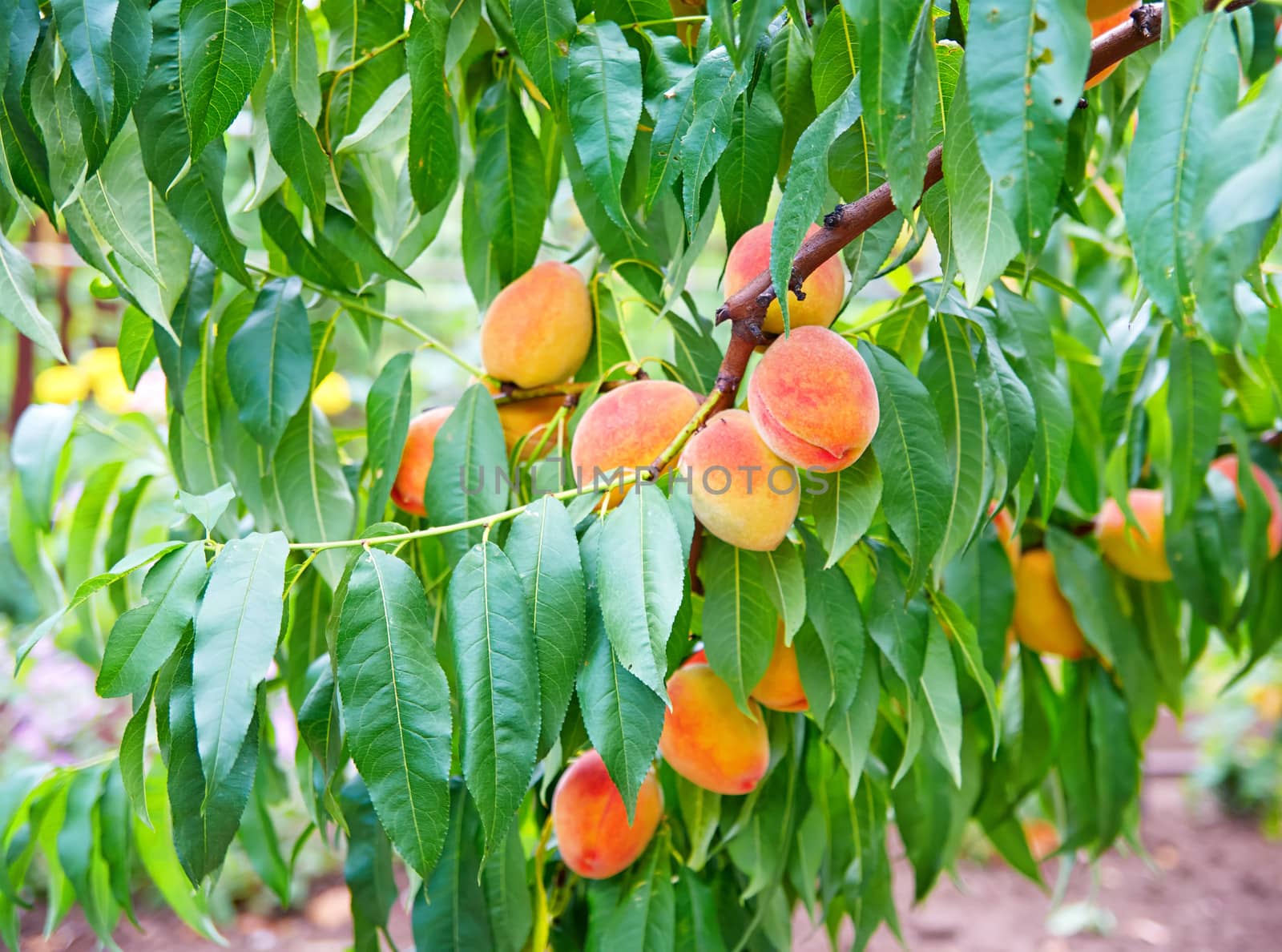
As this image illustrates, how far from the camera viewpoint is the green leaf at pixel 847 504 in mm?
564

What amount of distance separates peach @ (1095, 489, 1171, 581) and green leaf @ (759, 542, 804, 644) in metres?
0.41

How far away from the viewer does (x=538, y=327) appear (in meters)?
0.70

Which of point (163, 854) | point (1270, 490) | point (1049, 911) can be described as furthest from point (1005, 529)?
point (1049, 911)

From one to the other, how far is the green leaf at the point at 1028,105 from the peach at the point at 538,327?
411mm

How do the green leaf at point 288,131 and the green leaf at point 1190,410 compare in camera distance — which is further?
the green leaf at point 1190,410

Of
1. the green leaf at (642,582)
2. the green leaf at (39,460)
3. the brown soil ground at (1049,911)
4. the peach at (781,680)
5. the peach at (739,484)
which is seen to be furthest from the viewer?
the brown soil ground at (1049,911)

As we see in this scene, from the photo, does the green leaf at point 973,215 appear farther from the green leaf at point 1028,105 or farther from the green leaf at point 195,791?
the green leaf at point 195,791

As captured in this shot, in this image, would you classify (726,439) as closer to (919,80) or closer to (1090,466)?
(919,80)

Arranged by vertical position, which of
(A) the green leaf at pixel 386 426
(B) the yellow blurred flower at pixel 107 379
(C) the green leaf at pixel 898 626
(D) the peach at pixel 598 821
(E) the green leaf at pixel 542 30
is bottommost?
(B) the yellow blurred flower at pixel 107 379

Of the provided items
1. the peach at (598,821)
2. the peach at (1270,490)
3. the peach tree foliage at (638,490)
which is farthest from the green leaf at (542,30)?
the peach at (1270,490)

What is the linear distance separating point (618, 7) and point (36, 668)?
2238 millimetres

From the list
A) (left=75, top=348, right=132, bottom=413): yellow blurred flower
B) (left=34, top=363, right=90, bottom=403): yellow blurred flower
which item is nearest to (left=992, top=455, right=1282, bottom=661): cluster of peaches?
(left=75, top=348, right=132, bottom=413): yellow blurred flower

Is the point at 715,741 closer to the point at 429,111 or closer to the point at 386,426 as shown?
the point at 386,426

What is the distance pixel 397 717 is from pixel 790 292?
11.7 inches
